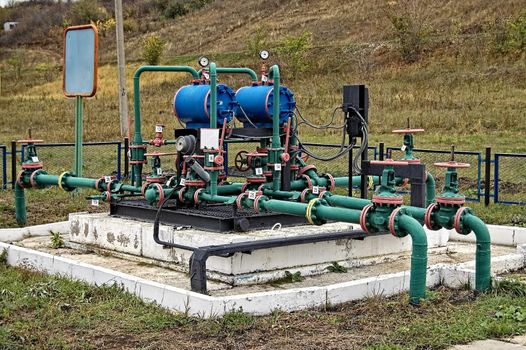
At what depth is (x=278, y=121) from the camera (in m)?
9.24

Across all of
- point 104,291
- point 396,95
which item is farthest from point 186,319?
point 396,95

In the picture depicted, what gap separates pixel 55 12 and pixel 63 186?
81.3 m

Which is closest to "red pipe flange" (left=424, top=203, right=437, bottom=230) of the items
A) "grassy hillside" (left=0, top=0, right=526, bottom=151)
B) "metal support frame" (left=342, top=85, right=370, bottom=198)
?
"metal support frame" (left=342, top=85, right=370, bottom=198)

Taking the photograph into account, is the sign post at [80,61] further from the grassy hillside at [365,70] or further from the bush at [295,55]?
the bush at [295,55]

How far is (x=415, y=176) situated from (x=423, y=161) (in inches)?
425

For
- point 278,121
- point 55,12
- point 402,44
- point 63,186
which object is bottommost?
point 63,186

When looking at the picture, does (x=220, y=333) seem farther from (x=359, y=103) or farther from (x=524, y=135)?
(x=524, y=135)

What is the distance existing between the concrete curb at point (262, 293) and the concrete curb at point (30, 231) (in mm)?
2025

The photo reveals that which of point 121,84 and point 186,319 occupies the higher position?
point 121,84

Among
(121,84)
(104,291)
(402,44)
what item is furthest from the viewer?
(402,44)

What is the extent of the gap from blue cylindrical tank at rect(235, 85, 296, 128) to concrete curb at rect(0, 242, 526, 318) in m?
2.64

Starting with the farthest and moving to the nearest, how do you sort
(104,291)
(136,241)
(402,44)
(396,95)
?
1. (402,44)
2. (396,95)
3. (136,241)
4. (104,291)

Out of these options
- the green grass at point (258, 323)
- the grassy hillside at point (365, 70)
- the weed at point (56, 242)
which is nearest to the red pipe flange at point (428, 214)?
the green grass at point (258, 323)

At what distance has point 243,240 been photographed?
8172mm
